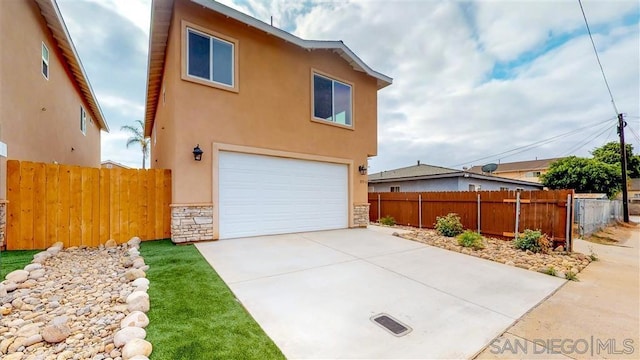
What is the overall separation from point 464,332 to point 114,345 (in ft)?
11.3

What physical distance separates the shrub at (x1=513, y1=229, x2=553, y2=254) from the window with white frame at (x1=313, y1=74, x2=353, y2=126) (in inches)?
253

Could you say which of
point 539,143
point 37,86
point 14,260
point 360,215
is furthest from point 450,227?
point 539,143

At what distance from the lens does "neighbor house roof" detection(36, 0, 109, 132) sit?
7173 mm

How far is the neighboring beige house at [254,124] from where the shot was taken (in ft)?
21.7

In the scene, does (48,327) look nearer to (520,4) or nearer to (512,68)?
(520,4)

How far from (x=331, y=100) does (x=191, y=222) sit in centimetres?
610

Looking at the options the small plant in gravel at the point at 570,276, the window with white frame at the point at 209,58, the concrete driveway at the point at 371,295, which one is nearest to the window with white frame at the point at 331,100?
the window with white frame at the point at 209,58

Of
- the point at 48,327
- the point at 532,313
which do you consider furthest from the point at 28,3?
the point at 532,313

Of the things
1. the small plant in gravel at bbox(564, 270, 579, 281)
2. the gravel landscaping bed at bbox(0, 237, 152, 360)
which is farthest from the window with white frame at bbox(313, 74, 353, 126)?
the small plant in gravel at bbox(564, 270, 579, 281)

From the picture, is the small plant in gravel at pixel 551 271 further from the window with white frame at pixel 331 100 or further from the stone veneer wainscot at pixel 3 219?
the stone veneer wainscot at pixel 3 219

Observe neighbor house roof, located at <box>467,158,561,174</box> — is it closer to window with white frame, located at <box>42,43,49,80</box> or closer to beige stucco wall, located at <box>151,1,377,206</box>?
beige stucco wall, located at <box>151,1,377,206</box>

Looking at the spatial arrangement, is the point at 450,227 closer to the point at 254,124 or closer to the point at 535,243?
the point at 535,243

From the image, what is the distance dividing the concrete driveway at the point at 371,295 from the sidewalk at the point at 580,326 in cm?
15

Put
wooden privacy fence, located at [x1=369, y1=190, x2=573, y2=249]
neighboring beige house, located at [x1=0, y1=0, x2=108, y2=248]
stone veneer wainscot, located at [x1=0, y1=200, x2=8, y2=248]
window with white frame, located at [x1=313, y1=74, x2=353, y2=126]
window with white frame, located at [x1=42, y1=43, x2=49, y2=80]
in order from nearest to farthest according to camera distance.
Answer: stone veneer wainscot, located at [x1=0, y1=200, x2=8, y2=248]
neighboring beige house, located at [x1=0, y1=0, x2=108, y2=248]
wooden privacy fence, located at [x1=369, y1=190, x2=573, y2=249]
window with white frame, located at [x1=42, y1=43, x2=49, y2=80]
window with white frame, located at [x1=313, y1=74, x2=353, y2=126]
